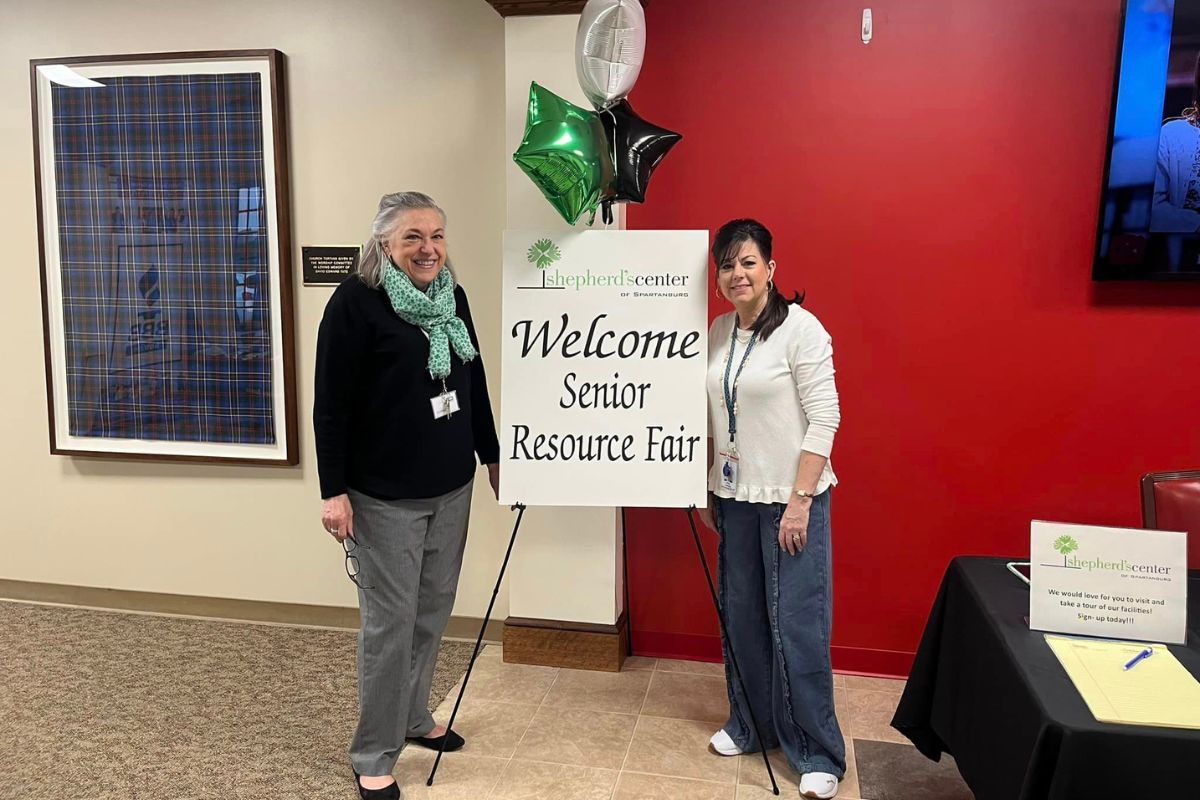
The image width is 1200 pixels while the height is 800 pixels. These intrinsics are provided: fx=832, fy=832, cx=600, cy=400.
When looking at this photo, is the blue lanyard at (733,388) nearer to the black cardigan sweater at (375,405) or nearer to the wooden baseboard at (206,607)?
the black cardigan sweater at (375,405)

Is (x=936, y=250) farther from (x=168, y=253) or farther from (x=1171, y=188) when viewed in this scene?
(x=168, y=253)

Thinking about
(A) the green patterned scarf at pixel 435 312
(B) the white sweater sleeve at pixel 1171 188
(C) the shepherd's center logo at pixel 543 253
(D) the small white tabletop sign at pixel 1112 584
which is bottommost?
(D) the small white tabletop sign at pixel 1112 584

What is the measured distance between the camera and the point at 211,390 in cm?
315

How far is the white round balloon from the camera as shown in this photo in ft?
7.23

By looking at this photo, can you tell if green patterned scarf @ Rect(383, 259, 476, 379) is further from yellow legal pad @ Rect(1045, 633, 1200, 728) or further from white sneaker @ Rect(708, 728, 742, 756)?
yellow legal pad @ Rect(1045, 633, 1200, 728)

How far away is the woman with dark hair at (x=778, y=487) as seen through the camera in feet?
6.83

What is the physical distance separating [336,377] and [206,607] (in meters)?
1.87

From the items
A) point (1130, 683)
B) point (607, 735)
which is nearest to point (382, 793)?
point (607, 735)

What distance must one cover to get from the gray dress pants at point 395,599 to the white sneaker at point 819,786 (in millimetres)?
1047

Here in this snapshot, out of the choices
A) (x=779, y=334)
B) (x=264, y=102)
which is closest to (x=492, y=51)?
(x=264, y=102)

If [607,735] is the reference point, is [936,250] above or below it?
above

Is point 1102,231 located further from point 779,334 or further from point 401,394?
point 401,394

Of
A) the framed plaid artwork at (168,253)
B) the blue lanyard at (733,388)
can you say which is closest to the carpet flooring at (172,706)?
the framed plaid artwork at (168,253)

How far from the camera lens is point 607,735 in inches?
96.7
